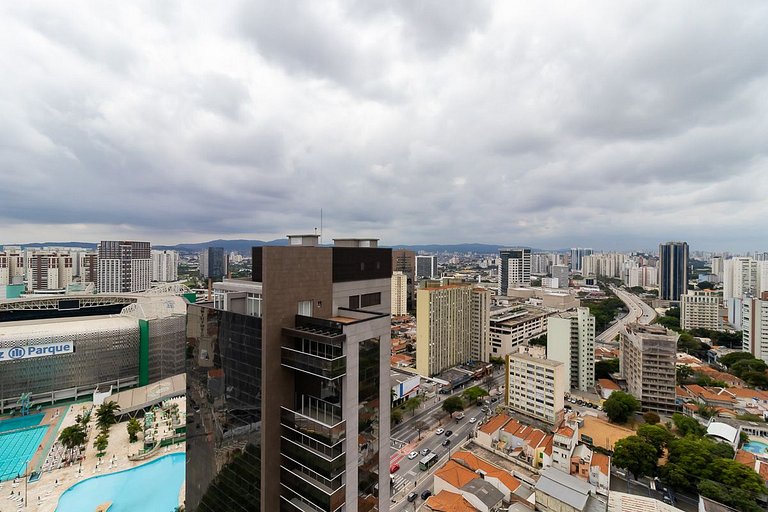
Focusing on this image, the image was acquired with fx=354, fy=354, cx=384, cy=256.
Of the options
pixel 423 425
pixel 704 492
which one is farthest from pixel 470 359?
pixel 704 492

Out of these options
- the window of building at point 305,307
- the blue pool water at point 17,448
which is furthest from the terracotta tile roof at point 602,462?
the blue pool water at point 17,448

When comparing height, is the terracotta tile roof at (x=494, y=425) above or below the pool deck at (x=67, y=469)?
above

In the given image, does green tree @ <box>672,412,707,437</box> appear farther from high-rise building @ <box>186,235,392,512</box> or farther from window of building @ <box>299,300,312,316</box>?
window of building @ <box>299,300,312,316</box>

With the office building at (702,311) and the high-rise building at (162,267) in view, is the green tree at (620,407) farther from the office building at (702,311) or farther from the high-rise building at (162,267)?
the high-rise building at (162,267)

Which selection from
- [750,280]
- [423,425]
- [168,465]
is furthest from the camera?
[750,280]

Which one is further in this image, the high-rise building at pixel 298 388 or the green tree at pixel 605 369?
the green tree at pixel 605 369

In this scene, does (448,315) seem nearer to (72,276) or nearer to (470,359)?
(470,359)
